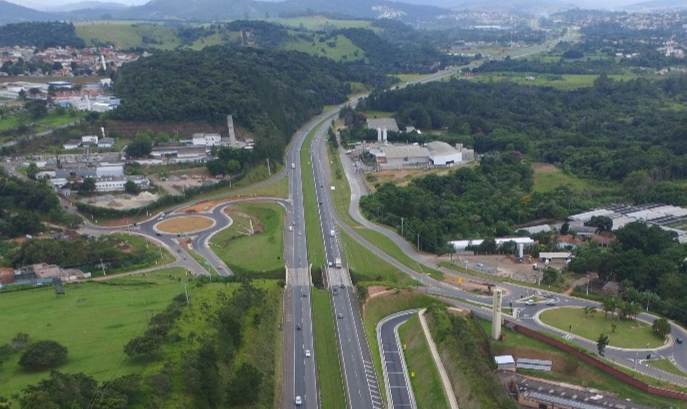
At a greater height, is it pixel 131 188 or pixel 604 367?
pixel 131 188

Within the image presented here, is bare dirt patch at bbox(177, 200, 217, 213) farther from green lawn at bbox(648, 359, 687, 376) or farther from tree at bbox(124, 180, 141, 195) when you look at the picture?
green lawn at bbox(648, 359, 687, 376)

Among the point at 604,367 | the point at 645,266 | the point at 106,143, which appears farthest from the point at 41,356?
the point at 106,143

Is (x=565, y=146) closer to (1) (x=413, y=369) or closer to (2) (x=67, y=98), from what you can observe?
(1) (x=413, y=369)

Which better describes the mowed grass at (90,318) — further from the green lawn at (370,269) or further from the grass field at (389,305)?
the green lawn at (370,269)

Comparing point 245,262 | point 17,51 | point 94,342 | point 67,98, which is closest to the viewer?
point 94,342

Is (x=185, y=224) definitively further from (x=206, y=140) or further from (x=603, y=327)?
(x=603, y=327)

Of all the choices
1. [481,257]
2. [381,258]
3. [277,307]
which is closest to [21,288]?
[277,307]
